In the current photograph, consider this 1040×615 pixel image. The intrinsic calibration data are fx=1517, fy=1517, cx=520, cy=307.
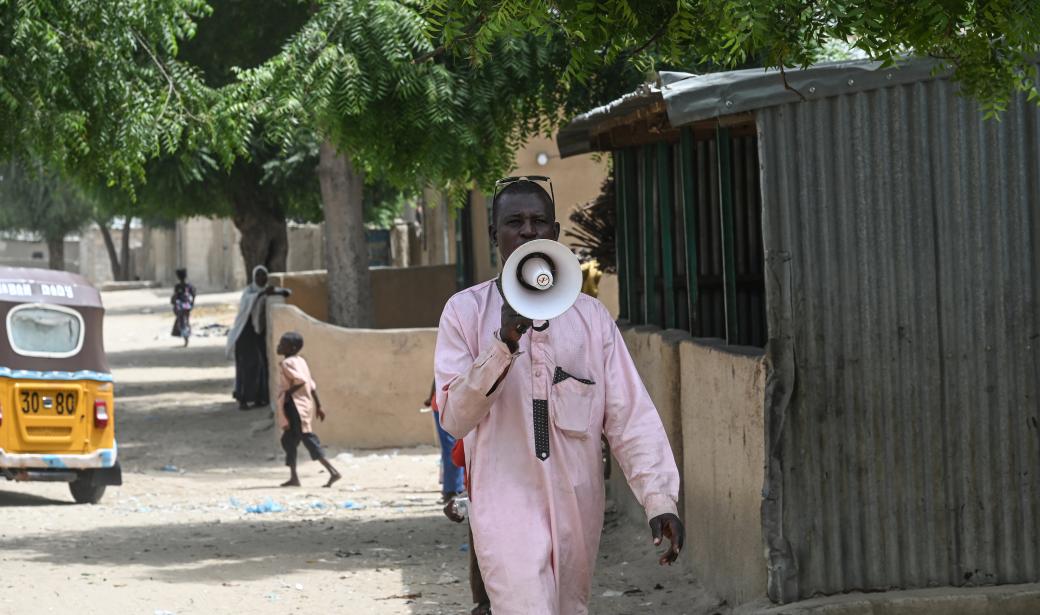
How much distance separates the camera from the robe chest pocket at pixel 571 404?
3.96 m

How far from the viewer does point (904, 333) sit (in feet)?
19.6

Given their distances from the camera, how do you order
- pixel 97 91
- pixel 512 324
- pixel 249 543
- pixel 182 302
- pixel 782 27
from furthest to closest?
pixel 182 302 < pixel 97 91 < pixel 249 543 < pixel 782 27 < pixel 512 324

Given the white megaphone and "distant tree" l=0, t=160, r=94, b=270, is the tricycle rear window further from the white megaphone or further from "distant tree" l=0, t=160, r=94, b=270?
"distant tree" l=0, t=160, r=94, b=270

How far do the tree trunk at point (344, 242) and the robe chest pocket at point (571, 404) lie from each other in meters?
12.9

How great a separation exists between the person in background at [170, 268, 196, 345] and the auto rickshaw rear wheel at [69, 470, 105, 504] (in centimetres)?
1720

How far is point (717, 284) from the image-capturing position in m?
8.76

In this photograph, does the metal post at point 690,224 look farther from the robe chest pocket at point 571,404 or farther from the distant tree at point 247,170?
the distant tree at point 247,170

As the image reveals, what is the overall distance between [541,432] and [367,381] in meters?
11.2

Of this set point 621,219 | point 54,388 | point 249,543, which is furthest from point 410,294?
point 621,219

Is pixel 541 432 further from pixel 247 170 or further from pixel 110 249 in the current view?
pixel 110 249

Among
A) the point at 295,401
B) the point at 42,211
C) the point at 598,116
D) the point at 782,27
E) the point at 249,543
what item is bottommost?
the point at 249,543

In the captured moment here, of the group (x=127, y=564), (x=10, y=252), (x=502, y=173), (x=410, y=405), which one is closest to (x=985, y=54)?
(x=127, y=564)

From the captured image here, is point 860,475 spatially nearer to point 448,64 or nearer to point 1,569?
point 1,569

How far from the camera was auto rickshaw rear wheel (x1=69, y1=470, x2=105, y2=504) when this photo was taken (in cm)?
1224
